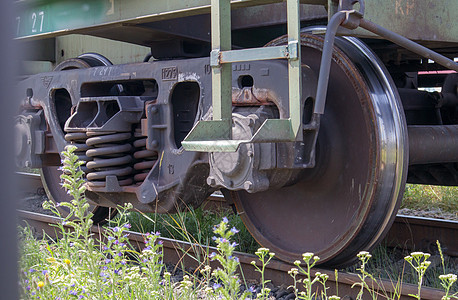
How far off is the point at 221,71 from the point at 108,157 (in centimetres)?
135

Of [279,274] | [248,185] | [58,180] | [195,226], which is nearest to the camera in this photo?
[248,185]

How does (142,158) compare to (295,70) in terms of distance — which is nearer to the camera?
(295,70)

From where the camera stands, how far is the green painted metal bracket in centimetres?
272

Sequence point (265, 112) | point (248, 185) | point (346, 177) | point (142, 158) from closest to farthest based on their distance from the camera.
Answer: point (248, 185), point (265, 112), point (346, 177), point (142, 158)

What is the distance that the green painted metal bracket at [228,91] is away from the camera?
8.94ft

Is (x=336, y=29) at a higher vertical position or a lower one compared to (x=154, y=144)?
higher

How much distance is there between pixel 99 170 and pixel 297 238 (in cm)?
139

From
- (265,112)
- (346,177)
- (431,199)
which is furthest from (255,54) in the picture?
(431,199)

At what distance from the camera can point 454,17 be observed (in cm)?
347

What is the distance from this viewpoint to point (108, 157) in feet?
13.1

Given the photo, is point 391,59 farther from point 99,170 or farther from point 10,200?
point 10,200

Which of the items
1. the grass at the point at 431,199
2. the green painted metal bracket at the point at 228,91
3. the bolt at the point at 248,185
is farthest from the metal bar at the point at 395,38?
the grass at the point at 431,199

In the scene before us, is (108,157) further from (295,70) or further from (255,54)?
(295,70)

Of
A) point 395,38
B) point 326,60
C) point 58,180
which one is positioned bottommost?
point 58,180
